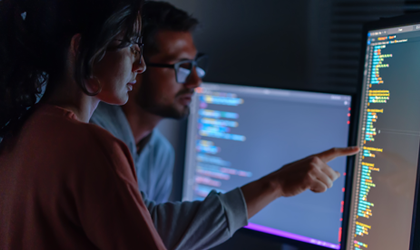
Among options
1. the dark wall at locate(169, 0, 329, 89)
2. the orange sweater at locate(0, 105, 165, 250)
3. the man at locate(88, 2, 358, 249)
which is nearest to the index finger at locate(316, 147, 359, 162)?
the man at locate(88, 2, 358, 249)

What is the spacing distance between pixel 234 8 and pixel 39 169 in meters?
0.98

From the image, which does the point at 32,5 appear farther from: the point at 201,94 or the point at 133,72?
the point at 201,94

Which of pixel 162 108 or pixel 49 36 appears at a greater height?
pixel 49 36

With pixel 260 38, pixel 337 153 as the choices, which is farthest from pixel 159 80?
pixel 337 153

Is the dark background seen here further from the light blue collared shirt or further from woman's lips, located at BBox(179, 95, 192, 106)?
woman's lips, located at BBox(179, 95, 192, 106)

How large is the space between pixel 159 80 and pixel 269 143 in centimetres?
48

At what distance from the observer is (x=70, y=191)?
0.51m

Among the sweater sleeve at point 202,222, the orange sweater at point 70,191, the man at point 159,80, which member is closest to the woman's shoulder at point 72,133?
the orange sweater at point 70,191

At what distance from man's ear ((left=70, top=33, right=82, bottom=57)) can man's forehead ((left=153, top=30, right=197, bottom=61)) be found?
21.4 inches

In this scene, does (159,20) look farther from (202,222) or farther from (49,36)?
(202,222)

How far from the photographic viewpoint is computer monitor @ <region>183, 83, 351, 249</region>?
0.95 metres

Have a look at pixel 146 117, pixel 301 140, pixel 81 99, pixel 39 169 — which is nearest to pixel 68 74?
pixel 81 99

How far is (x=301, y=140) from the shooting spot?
1.01m

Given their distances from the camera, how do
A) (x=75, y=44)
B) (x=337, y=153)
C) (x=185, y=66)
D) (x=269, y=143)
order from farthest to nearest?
(x=185, y=66) < (x=269, y=143) < (x=337, y=153) < (x=75, y=44)
